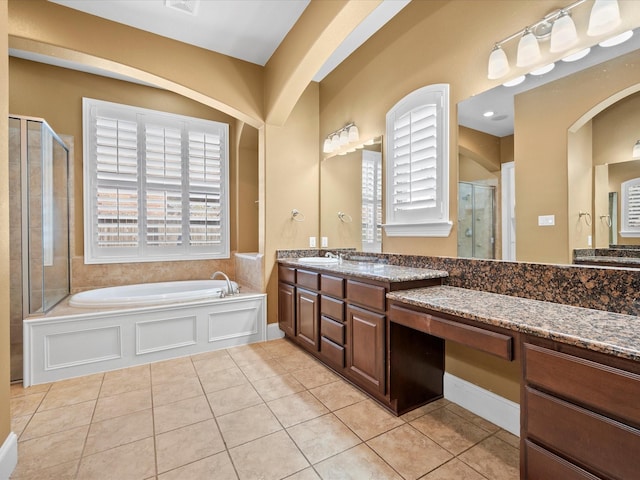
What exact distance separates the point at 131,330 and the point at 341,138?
8.87 feet

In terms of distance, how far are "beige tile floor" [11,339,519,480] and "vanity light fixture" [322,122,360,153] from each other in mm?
2245

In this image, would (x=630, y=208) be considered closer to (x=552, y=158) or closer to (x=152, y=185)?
(x=552, y=158)

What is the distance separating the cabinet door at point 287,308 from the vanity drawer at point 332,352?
553mm

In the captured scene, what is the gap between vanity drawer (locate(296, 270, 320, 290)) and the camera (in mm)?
2701

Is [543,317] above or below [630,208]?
below

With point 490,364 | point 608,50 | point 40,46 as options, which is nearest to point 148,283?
point 40,46

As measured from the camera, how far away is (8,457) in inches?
57.4

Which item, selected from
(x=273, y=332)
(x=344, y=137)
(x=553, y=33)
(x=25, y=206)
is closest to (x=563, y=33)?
(x=553, y=33)

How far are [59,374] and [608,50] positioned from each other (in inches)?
161

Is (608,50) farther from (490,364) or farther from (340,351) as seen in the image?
(340,351)

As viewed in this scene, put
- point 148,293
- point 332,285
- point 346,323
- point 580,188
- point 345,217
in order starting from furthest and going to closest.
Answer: point 148,293
point 345,217
point 332,285
point 346,323
point 580,188

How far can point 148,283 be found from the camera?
3.80 m

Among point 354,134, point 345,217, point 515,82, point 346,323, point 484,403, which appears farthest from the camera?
point 345,217

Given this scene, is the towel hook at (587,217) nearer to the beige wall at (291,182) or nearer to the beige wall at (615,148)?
the beige wall at (615,148)
